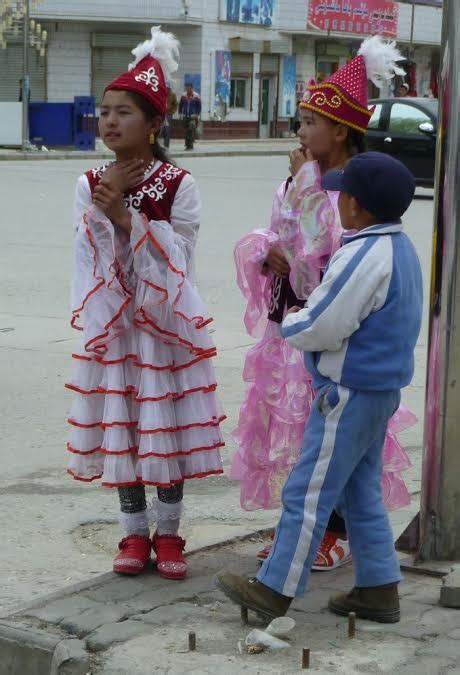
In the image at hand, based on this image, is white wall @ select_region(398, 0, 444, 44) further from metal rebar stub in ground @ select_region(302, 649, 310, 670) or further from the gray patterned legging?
metal rebar stub in ground @ select_region(302, 649, 310, 670)

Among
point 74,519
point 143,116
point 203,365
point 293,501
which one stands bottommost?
point 74,519

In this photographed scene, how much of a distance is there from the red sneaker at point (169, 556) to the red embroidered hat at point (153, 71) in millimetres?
1448

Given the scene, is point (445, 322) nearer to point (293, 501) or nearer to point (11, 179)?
point (293, 501)

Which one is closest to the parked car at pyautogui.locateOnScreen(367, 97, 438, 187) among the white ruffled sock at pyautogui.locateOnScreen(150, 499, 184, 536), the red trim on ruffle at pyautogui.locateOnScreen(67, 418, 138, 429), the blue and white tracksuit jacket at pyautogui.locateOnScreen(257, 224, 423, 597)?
the white ruffled sock at pyautogui.locateOnScreen(150, 499, 184, 536)

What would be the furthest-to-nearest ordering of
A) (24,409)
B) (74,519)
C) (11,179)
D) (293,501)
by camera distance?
1. (11,179)
2. (24,409)
3. (74,519)
4. (293,501)

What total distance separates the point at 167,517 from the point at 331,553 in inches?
22.6

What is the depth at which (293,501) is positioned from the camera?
3.64 m

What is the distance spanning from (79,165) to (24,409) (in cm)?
2059

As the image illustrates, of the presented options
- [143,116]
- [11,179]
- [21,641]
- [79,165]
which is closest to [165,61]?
[143,116]

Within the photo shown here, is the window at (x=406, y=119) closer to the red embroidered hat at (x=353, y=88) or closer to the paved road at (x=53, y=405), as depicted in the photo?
the paved road at (x=53, y=405)

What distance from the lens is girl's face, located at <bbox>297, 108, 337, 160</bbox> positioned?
4.24 m

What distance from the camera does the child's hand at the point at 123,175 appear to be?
4.05 m

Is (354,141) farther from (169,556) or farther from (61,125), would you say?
(61,125)

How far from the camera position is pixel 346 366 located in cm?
358
